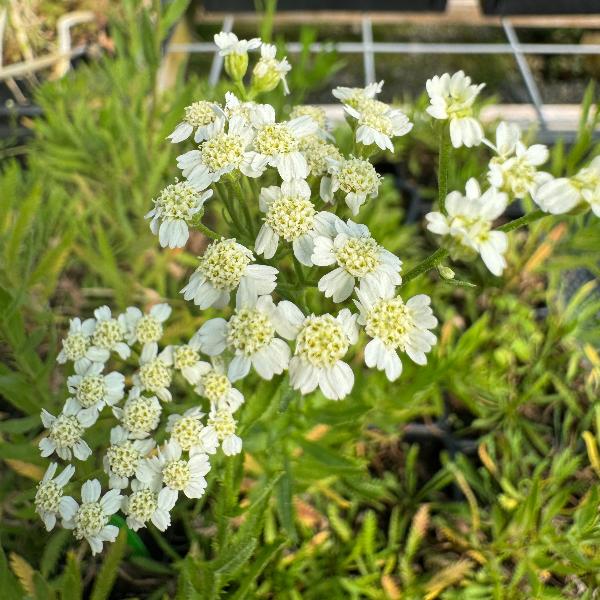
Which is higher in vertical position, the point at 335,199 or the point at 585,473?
the point at 335,199

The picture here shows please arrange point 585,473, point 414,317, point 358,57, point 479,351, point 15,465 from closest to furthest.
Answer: point 414,317 → point 15,465 → point 585,473 → point 479,351 → point 358,57

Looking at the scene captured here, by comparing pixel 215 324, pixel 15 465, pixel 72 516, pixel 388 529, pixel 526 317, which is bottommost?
pixel 388 529

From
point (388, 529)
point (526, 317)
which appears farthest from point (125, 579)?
point (526, 317)

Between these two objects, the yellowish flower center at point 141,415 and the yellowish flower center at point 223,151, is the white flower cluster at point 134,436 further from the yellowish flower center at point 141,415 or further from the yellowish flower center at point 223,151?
the yellowish flower center at point 223,151

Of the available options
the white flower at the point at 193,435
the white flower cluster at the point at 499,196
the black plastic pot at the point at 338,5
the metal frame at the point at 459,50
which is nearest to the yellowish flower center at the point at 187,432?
the white flower at the point at 193,435

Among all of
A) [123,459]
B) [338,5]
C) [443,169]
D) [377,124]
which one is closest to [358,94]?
[377,124]

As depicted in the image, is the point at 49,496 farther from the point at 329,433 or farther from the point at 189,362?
the point at 329,433

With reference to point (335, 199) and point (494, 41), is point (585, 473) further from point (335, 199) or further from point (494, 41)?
point (494, 41)

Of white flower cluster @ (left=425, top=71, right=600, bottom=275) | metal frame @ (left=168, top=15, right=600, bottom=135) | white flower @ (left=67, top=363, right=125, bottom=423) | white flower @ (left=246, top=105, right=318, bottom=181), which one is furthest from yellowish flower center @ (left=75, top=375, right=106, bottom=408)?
metal frame @ (left=168, top=15, right=600, bottom=135)
